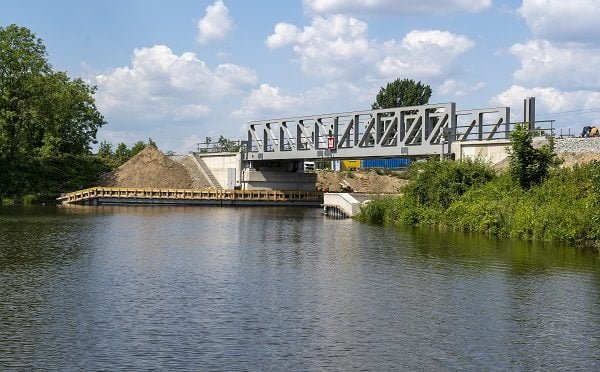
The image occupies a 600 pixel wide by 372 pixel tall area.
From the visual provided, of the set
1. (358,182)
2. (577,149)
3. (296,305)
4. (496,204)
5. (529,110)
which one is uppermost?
(529,110)

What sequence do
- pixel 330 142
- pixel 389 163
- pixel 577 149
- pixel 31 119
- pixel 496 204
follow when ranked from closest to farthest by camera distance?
pixel 496 204 < pixel 577 149 < pixel 330 142 < pixel 31 119 < pixel 389 163

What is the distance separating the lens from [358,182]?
352 ft

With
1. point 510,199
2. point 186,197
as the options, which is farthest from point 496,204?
point 186,197

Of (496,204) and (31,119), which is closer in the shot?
(496,204)

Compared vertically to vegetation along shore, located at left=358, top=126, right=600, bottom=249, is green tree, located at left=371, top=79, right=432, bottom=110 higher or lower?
higher

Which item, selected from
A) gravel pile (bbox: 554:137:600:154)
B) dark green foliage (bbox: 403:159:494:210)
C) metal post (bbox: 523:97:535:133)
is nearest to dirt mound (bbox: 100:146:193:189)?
dark green foliage (bbox: 403:159:494:210)

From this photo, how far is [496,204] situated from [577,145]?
8.39 m

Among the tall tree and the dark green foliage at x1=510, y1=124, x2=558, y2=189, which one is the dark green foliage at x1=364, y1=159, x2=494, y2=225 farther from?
the tall tree

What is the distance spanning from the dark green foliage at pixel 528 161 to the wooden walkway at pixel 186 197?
144 feet

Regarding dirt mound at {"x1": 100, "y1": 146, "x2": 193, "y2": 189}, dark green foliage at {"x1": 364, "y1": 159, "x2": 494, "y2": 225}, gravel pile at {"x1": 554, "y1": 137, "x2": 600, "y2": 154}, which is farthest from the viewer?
dirt mound at {"x1": 100, "y1": 146, "x2": 193, "y2": 189}

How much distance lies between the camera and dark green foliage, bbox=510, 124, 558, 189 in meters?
48.4

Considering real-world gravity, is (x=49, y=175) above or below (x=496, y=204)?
above

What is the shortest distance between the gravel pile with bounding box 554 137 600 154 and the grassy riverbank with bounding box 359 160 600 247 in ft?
12.2

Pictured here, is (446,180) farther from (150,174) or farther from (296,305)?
(150,174)
